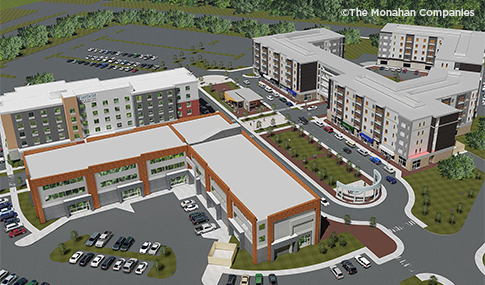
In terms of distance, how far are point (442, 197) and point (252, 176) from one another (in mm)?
53810

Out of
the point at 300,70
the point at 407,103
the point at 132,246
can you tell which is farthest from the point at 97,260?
the point at 300,70

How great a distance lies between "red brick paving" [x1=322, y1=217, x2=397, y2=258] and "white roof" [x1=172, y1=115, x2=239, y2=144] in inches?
1710

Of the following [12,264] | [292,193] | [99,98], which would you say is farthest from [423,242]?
[99,98]

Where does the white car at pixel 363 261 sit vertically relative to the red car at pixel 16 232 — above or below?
below

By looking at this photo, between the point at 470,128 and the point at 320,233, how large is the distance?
275ft

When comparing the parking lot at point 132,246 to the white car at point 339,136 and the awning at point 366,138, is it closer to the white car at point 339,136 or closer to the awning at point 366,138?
the white car at point 339,136

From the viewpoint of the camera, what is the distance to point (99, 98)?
14925cm

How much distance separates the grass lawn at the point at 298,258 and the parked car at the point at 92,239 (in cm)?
3537

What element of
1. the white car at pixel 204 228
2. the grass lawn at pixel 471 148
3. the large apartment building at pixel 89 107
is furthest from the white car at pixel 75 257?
the grass lawn at pixel 471 148

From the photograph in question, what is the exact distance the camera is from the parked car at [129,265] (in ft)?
330

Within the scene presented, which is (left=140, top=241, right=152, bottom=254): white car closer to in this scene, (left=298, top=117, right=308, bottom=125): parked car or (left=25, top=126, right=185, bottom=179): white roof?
(left=25, top=126, right=185, bottom=179): white roof

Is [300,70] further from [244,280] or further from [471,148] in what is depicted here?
[244,280]

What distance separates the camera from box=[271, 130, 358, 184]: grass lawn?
444 feet

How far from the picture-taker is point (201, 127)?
14138 cm
